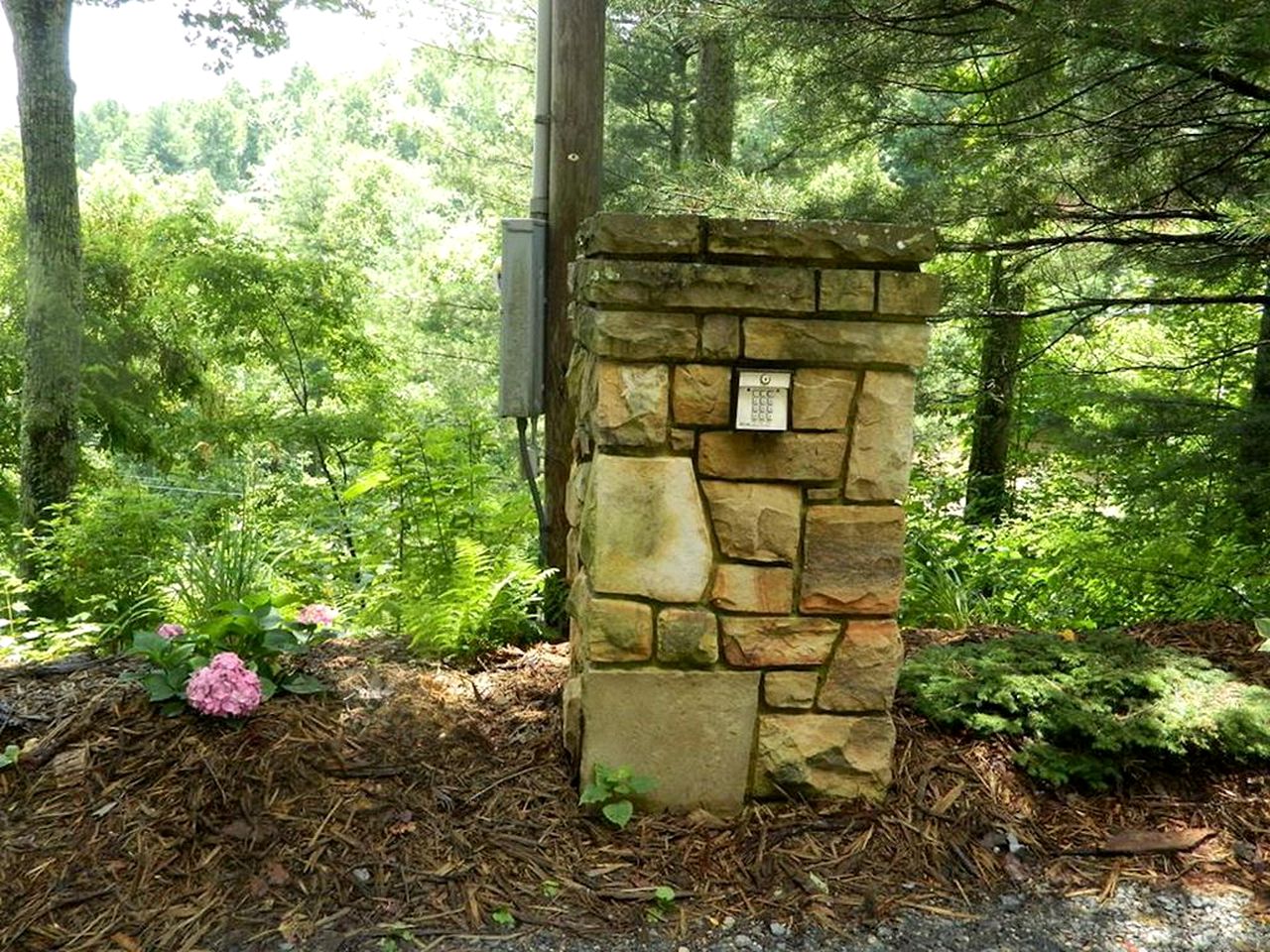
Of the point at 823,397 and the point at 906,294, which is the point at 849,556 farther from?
the point at 906,294

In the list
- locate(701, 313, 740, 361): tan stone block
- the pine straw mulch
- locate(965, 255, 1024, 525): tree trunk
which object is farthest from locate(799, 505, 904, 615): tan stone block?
locate(965, 255, 1024, 525): tree trunk

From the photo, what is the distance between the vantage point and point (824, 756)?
102 inches

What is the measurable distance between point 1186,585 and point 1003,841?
316 cm

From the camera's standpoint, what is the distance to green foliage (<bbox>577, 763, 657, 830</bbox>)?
8.29ft

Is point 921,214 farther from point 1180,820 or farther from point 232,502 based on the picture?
point 232,502

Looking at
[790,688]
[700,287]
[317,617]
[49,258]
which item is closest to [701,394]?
[700,287]

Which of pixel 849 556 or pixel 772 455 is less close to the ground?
pixel 772 455

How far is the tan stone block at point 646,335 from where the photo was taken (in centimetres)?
238

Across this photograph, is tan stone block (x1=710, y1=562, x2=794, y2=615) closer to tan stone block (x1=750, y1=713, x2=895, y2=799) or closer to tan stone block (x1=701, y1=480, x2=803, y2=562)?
tan stone block (x1=701, y1=480, x2=803, y2=562)

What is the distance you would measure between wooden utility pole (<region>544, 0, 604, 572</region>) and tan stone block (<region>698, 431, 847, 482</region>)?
1524 millimetres

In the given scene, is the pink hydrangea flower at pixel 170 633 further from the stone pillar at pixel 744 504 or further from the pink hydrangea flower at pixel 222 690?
the stone pillar at pixel 744 504

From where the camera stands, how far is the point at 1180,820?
8.58 feet

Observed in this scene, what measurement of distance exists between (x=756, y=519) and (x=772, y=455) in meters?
0.17

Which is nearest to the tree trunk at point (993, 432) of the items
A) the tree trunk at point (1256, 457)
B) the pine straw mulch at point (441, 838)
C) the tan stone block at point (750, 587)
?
the tree trunk at point (1256, 457)
